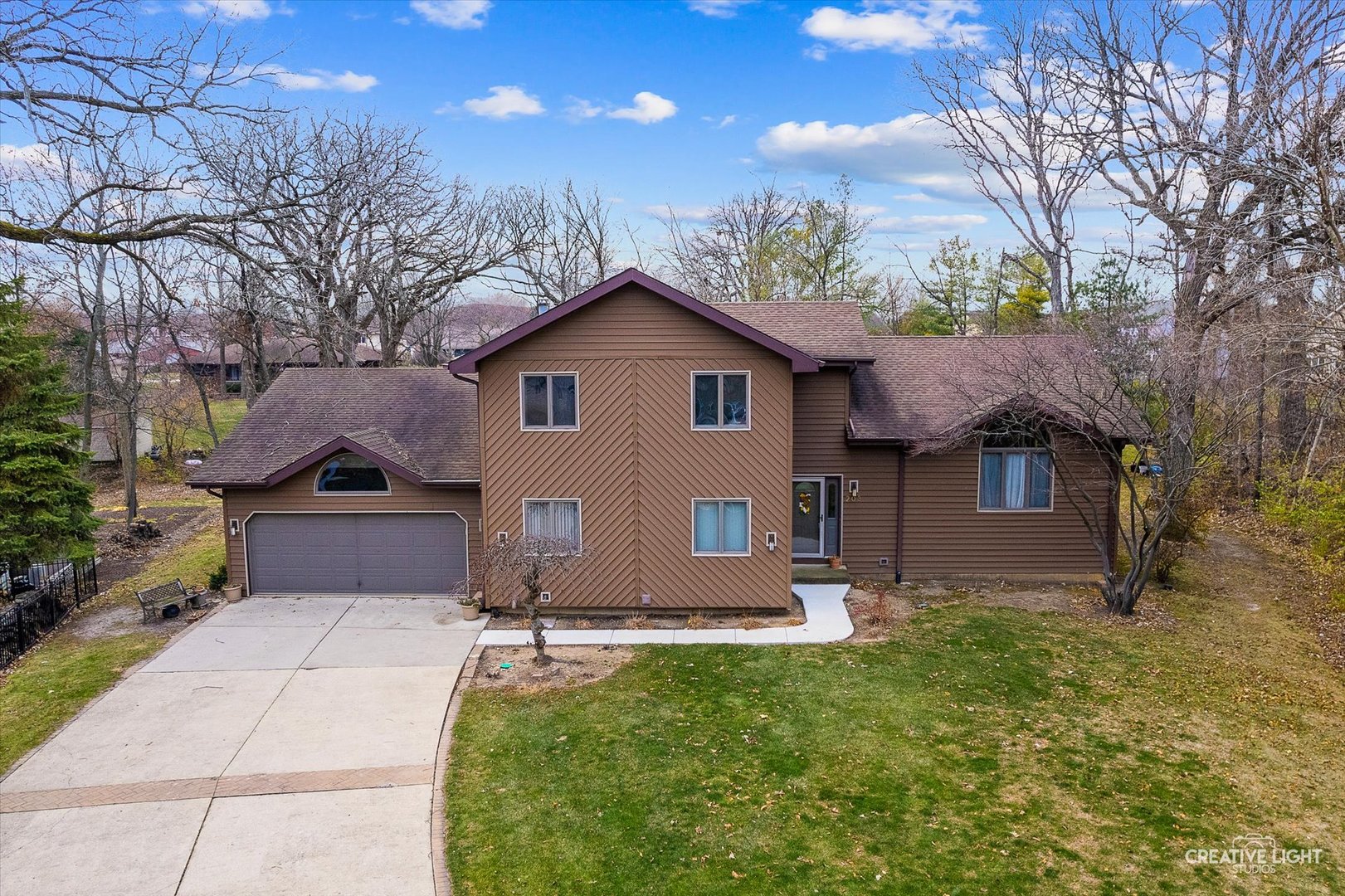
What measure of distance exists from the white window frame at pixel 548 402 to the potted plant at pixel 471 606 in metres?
3.38

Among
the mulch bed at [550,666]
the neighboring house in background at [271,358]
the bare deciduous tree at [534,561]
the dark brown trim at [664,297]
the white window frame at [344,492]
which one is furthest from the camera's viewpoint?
the neighboring house in background at [271,358]

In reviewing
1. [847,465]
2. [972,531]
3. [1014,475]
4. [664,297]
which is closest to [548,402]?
[664,297]

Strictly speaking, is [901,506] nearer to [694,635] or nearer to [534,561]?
[694,635]

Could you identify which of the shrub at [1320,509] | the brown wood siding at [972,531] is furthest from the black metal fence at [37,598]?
the shrub at [1320,509]

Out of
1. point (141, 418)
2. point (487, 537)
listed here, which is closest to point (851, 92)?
point (487, 537)

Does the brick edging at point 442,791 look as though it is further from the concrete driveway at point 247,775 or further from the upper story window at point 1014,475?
the upper story window at point 1014,475

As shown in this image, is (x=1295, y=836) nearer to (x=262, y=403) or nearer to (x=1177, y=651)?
(x=1177, y=651)

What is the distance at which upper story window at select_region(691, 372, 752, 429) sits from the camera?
14273mm

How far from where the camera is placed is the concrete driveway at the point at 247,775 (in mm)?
7668

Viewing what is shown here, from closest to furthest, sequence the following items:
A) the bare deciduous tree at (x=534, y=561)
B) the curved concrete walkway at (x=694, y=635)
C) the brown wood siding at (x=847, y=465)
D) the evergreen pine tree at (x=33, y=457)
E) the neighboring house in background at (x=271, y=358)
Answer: the bare deciduous tree at (x=534, y=561), the curved concrete walkway at (x=694, y=635), the evergreen pine tree at (x=33, y=457), the brown wood siding at (x=847, y=465), the neighboring house in background at (x=271, y=358)

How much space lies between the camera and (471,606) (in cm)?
1471

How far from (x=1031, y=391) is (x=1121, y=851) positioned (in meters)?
8.82

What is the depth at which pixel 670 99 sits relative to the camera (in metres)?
34.7

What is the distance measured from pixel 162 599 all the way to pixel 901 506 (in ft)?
47.8
